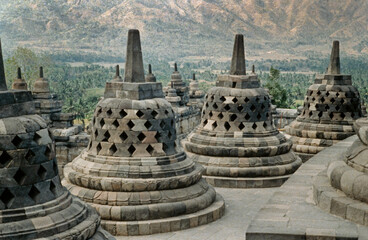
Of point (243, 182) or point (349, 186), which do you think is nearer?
point (349, 186)

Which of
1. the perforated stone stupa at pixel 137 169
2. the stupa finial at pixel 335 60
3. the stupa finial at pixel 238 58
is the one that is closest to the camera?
the perforated stone stupa at pixel 137 169

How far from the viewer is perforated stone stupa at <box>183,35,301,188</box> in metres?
13.7

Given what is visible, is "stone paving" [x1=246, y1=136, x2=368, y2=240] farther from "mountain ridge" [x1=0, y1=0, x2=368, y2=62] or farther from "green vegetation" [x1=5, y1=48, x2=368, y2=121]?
"mountain ridge" [x1=0, y1=0, x2=368, y2=62]

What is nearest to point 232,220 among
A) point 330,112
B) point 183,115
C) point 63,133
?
point 330,112

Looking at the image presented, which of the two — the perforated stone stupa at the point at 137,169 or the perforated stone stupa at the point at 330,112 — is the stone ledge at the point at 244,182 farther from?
the perforated stone stupa at the point at 330,112

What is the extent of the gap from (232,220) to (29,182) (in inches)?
209

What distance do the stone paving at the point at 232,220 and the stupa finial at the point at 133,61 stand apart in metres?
2.76

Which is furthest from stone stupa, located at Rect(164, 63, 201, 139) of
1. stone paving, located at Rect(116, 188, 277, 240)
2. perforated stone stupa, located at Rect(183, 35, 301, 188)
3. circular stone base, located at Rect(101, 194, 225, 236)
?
circular stone base, located at Rect(101, 194, 225, 236)

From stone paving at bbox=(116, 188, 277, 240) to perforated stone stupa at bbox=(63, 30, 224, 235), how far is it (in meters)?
0.15

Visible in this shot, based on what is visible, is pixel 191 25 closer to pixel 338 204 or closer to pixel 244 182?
pixel 244 182

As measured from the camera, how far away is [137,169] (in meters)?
10.2

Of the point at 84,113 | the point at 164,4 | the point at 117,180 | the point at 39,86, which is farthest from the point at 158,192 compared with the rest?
the point at 164,4

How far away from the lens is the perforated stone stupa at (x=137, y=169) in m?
9.97

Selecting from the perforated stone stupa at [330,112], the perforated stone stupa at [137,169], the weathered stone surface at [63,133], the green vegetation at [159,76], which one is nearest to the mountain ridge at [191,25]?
the green vegetation at [159,76]
